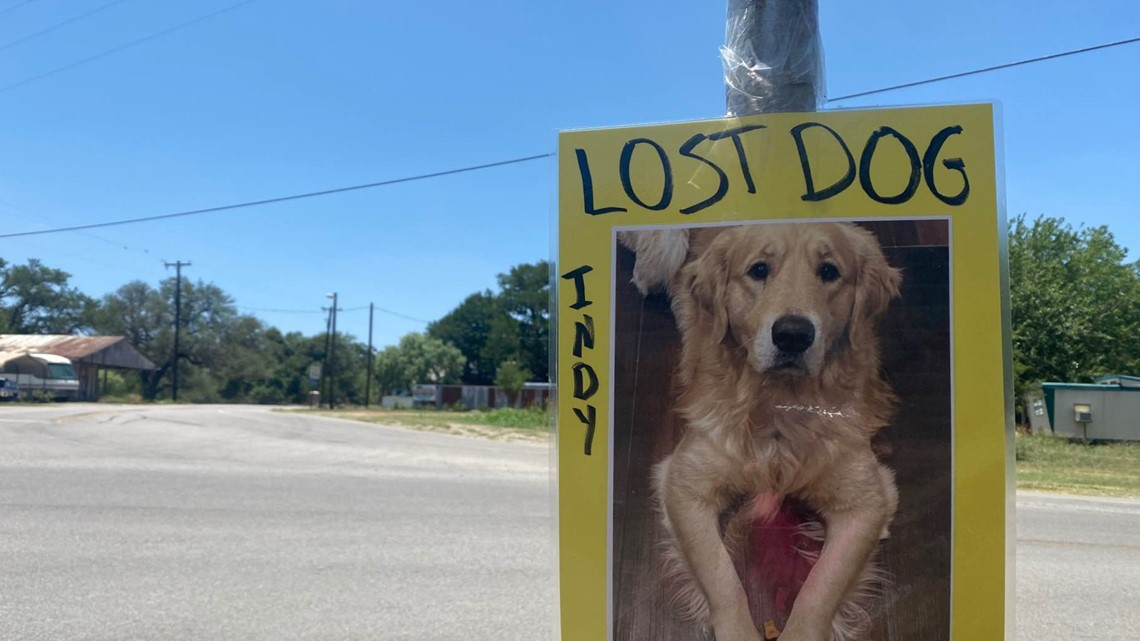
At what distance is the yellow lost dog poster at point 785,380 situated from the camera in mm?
1554

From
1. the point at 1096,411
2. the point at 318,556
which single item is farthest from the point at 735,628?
the point at 1096,411

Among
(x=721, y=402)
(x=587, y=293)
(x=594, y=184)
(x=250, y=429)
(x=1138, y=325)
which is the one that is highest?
(x=1138, y=325)

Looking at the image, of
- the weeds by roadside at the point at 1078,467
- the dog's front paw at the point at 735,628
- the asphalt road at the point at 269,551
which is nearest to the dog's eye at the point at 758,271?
the dog's front paw at the point at 735,628

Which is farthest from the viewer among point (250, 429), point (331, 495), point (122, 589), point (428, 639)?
point (250, 429)

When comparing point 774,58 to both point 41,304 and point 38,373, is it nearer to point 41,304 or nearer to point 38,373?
point 38,373

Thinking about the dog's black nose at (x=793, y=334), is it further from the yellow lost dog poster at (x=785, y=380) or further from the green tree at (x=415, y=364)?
the green tree at (x=415, y=364)

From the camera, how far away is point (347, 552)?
22.2ft

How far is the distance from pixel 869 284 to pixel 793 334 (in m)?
0.18

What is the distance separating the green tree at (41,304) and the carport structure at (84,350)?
22.9ft

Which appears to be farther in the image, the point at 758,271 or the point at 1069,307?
the point at 1069,307

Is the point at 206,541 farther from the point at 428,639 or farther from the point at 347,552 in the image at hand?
the point at 428,639

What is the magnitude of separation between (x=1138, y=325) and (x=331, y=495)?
29218 millimetres

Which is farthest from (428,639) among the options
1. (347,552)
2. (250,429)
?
(250,429)

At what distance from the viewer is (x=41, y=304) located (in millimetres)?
63750
